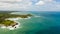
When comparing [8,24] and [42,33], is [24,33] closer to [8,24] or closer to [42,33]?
[42,33]

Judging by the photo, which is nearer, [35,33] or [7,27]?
[35,33]

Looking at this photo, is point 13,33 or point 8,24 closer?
point 13,33

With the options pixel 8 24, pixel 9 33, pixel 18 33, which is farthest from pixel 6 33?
pixel 8 24

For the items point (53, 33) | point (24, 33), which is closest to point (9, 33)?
point (24, 33)

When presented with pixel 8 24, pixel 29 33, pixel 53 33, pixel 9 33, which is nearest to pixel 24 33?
pixel 29 33

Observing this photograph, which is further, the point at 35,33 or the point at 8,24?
the point at 8,24

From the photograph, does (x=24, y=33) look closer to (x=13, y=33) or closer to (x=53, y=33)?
(x=13, y=33)

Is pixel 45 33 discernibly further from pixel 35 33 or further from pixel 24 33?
pixel 24 33
